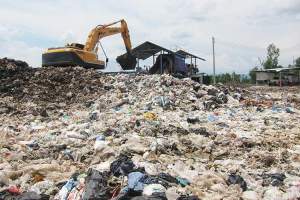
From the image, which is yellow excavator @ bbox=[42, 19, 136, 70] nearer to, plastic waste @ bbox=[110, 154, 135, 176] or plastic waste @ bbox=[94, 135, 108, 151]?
plastic waste @ bbox=[94, 135, 108, 151]

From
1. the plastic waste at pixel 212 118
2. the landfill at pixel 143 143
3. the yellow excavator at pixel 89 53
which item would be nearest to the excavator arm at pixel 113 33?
the yellow excavator at pixel 89 53

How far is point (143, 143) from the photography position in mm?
7234

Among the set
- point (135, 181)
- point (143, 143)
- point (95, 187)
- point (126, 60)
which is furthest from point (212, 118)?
point (126, 60)

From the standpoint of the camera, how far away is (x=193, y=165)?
→ 20.5ft

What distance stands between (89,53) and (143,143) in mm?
10678

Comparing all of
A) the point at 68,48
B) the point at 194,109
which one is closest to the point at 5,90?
the point at 68,48

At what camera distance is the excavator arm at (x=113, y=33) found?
18.1 metres

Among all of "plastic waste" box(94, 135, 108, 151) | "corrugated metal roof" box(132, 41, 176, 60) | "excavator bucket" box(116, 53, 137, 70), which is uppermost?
"corrugated metal roof" box(132, 41, 176, 60)

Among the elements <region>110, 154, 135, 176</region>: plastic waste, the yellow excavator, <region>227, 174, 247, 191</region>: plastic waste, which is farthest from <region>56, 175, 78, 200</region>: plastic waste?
the yellow excavator

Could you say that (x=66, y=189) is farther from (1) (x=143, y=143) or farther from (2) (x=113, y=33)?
(2) (x=113, y=33)

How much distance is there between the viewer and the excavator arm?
1813 centimetres

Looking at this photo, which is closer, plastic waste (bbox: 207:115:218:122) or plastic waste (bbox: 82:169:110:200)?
plastic waste (bbox: 82:169:110:200)

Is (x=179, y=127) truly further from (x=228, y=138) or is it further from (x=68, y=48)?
(x=68, y=48)

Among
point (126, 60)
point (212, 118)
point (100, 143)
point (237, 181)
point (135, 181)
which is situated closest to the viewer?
point (135, 181)
